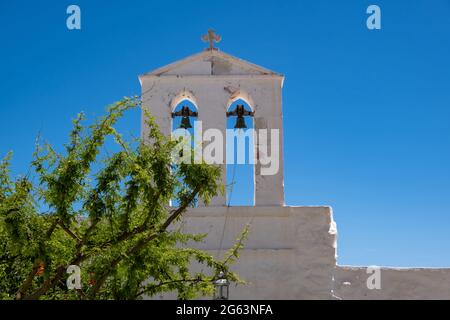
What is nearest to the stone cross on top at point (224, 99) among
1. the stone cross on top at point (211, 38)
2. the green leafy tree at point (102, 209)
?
the stone cross on top at point (211, 38)

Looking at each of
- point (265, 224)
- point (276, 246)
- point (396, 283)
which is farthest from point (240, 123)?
point (396, 283)

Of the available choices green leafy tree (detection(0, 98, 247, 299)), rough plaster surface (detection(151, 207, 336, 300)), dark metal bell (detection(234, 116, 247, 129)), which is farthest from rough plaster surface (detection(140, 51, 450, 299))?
green leafy tree (detection(0, 98, 247, 299))

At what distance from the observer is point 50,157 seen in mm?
6832

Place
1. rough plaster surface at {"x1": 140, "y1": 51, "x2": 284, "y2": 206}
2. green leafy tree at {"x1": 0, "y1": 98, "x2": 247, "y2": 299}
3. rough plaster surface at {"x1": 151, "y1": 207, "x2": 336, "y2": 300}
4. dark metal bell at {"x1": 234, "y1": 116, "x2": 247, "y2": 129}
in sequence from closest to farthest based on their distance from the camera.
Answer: green leafy tree at {"x1": 0, "y1": 98, "x2": 247, "y2": 299}
rough plaster surface at {"x1": 151, "y1": 207, "x2": 336, "y2": 300}
rough plaster surface at {"x1": 140, "y1": 51, "x2": 284, "y2": 206}
dark metal bell at {"x1": 234, "y1": 116, "x2": 247, "y2": 129}

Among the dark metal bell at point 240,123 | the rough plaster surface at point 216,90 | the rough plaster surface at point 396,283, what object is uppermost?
the rough plaster surface at point 216,90

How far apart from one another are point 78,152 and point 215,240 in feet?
11.4

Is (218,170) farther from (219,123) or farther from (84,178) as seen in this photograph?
(219,123)

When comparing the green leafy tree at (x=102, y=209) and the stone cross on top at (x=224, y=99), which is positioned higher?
the stone cross on top at (x=224, y=99)

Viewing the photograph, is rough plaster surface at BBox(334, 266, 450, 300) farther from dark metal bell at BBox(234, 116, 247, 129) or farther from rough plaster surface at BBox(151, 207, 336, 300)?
dark metal bell at BBox(234, 116, 247, 129)

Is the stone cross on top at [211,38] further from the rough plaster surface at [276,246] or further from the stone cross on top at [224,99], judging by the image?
the rough plaster surface at [276,246]

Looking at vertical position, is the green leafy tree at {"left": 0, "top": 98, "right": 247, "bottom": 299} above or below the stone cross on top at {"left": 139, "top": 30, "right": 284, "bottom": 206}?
below
